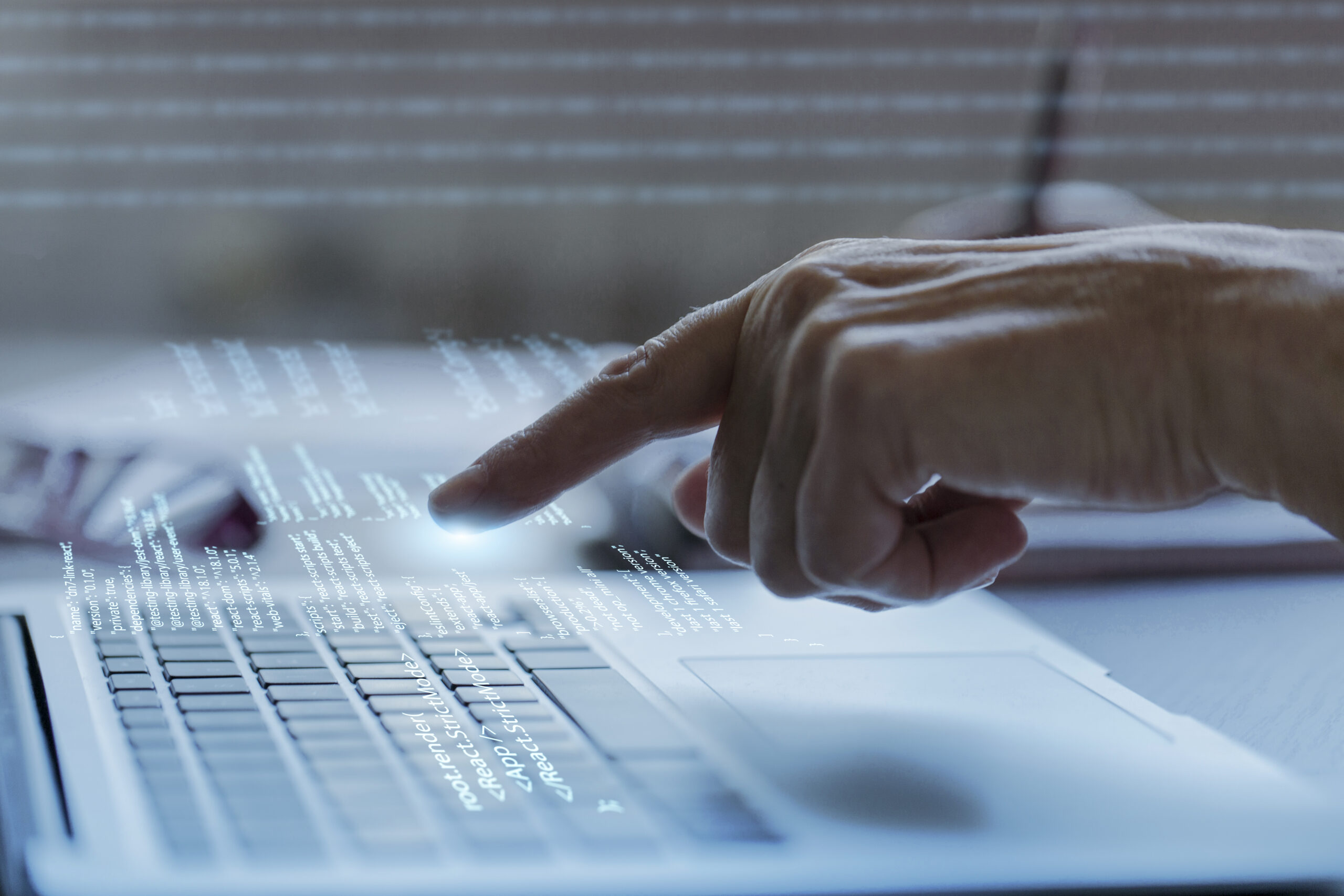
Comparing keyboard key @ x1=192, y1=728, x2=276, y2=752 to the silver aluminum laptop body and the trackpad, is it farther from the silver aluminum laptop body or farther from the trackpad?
A: the trackpad

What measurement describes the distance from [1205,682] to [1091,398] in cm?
27

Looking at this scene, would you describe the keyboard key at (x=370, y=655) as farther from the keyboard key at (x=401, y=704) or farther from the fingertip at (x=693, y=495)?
the fingertip at (x=693, y=495)

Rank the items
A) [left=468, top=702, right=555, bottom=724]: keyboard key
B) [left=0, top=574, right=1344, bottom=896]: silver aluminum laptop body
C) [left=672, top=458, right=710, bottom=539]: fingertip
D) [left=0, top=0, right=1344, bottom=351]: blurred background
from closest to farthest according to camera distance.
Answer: [left=0, top=574, right=1344, bottom=896]: silver aluminum laptop body
[left=468, top=702, right=555, bottom=724]: keyboard key
[left=672, top=458, right=710, bottom=539]: fingertip
[left=0, top=0, right=1344, bottom=351]: blurred background

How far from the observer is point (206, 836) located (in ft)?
1.05

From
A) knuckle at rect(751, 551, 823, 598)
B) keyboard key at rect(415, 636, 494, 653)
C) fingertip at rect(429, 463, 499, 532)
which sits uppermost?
fingertip at rect(429, 463, 499, 532)

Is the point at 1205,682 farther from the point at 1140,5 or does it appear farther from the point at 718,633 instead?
the point at 1140,5

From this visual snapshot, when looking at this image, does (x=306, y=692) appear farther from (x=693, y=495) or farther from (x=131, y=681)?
(x=693, y=495)

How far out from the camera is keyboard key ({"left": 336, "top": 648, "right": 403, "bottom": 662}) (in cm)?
48

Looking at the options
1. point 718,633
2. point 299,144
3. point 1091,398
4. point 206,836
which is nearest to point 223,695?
point 206,836

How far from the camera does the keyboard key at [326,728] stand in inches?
15.7

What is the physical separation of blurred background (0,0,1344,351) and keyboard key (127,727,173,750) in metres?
0.76

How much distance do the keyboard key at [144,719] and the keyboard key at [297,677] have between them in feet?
0.15

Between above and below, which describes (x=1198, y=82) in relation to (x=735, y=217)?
above

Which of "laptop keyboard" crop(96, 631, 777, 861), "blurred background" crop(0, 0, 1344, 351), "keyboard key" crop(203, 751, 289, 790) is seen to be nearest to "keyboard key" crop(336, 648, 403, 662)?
"laptop keyboard" crop(96, 631, 777, 861)
